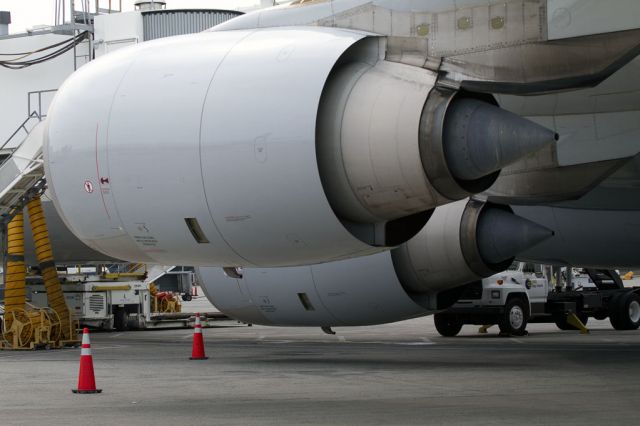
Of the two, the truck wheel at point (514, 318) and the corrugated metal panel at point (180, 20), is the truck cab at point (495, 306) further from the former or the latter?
the corrugated metal panel at point (180, 20)

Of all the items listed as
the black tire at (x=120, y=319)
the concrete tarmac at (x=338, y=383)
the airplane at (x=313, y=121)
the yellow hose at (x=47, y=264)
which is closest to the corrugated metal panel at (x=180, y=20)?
the yellow hose at (x=47, y=264)

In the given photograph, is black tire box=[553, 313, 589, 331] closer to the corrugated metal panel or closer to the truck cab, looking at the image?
the truck cab

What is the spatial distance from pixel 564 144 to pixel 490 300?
11642mm

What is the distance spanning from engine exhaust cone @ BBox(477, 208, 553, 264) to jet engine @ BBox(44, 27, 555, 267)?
436cm

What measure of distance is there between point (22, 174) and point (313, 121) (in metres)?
13.2

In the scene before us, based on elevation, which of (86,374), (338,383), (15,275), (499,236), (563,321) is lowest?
(338,383)

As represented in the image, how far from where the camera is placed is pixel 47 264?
2555 cm

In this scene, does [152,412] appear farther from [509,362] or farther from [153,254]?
[509,362]

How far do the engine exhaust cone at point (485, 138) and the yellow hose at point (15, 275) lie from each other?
46.1ft

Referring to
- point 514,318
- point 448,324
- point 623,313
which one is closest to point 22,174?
point 448,324

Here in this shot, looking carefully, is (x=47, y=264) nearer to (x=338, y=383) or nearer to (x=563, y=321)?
(x=338, y=383)

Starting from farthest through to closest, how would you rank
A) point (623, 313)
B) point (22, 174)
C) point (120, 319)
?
point (120, 319), point (623, 313), point (22, 174)

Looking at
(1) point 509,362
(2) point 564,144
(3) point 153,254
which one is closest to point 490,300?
(1) point 509,362

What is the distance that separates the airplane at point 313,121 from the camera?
474 inches
